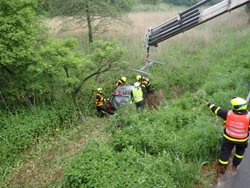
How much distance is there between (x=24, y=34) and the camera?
6.80m

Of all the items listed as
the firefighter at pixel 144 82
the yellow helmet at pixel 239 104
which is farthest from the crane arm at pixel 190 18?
the yellow helmet at pixel 239 104

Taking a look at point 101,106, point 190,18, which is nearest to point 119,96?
point 101,106

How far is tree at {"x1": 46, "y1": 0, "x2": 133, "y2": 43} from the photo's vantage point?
12172 millimetres

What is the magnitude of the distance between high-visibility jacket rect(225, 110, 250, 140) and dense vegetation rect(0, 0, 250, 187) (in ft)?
1.98

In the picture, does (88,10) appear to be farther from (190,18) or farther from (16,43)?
(16,43)

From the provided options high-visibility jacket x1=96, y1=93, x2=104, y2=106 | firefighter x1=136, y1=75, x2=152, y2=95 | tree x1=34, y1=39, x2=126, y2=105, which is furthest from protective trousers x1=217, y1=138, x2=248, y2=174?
firefighter x1=136, y1=75, x2=152, y2=95

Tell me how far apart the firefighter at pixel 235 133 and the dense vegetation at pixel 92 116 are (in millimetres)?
388

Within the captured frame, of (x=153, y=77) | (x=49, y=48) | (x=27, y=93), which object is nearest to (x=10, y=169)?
(x=27, y=93)

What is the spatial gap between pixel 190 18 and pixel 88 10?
6.13 meters

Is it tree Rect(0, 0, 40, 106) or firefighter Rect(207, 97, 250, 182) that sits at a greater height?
tree Rect(0, 0, 40, 106)

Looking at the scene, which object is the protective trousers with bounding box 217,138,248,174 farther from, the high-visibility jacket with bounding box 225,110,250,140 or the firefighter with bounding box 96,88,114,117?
the firefighter with bounding box 96,88,114,117

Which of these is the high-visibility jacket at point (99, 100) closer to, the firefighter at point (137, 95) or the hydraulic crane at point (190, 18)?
the firefighter at point (137, 95)

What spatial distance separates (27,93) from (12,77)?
769 mm

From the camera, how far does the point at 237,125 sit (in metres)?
4.22
